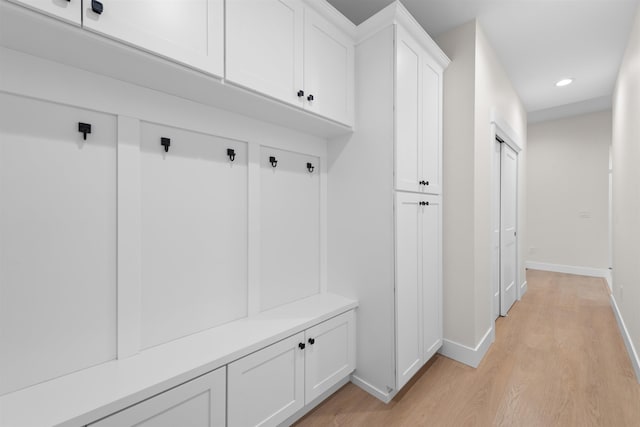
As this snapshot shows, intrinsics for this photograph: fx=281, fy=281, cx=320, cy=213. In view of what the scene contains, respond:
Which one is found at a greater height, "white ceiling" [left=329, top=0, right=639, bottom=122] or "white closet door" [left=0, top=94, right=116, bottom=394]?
"white ceiling" [left=329, top=0, right=639, bottom=122]

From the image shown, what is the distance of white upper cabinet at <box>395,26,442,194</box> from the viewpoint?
176cm

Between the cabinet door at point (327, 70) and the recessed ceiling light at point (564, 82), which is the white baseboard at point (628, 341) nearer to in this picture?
the recessed ceiling light at point (564, 82)

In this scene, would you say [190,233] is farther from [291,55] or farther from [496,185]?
[496,185]

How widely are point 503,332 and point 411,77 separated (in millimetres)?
2577

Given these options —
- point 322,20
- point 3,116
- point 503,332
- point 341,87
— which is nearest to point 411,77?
point 341,87

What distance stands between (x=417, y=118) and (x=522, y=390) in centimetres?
198

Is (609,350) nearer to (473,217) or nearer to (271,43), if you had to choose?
(473,217)

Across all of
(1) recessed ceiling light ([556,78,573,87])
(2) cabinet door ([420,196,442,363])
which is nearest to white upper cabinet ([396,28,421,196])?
(2) cabinet door ([420,196,442,363])

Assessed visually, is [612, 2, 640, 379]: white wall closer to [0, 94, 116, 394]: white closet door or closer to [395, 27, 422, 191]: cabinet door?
[395, 27, 422, 191]: cabinet door

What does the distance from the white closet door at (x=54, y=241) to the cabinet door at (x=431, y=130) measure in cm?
184

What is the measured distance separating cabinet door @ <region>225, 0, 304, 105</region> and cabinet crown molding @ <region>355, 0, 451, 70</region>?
486 millimetres

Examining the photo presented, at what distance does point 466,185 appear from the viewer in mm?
2213

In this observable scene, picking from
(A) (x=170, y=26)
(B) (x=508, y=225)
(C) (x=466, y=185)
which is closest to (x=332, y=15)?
(A) (x=170, y=26)

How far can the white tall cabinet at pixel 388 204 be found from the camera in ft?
5.68
